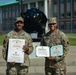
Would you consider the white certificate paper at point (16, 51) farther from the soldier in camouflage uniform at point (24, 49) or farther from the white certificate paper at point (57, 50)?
the white certificate paper at point (57, 50)

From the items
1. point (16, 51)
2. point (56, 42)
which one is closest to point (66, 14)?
point (56, 42)

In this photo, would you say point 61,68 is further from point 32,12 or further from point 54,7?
point 54,7

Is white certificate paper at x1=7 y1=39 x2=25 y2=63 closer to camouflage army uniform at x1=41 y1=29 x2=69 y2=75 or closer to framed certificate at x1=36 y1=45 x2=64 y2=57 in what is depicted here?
framed certificate at x1=36 y1=45 x2=64 y2=57

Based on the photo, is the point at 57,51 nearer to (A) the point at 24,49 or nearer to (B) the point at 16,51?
(A) the point at 24,49

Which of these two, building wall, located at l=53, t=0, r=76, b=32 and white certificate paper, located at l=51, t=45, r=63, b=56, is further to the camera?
building wall, located at l=53, t=0, r=76, b=32

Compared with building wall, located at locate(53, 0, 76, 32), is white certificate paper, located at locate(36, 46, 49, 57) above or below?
Result: below

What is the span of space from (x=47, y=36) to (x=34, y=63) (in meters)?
6.20

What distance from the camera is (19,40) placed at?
6.56m

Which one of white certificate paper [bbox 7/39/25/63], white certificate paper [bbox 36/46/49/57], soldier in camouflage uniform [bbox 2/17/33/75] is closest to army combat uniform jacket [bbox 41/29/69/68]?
white certificate paper [bbox 36/46/49/57]

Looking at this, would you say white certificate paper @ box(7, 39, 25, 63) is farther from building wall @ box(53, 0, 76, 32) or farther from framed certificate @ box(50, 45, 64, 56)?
building wall @ box(53, 0, 76, 32)

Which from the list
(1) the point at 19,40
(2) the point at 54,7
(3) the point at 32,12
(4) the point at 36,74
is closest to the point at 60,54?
(1) the point at 19,40

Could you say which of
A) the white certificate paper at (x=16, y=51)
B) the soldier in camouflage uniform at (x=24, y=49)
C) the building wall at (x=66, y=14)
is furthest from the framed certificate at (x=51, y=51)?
the building wall at (x=66, y=14)

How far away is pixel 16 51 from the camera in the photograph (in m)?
6.57

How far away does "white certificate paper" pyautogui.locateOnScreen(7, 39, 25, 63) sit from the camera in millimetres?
6535
